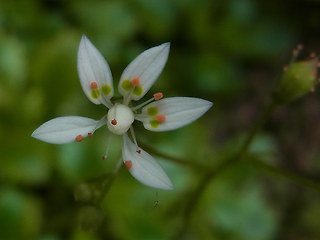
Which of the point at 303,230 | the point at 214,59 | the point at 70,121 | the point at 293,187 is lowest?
the point at 303,230

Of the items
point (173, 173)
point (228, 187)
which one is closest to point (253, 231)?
point (228, 187)

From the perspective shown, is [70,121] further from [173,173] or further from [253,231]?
[253,231]

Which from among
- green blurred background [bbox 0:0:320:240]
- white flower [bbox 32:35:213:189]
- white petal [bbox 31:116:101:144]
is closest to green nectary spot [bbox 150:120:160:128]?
white flower [bbox 32:35:213:189]

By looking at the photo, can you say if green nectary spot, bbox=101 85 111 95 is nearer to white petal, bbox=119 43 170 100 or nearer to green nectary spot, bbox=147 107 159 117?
white petal, bbox=119 43 170 100

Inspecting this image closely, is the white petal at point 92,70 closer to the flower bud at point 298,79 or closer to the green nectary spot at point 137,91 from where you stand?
the green nectary spot at point 137,91

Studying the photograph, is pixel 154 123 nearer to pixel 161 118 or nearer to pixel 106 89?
pixel 161 118

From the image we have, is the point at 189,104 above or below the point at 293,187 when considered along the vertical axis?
above
